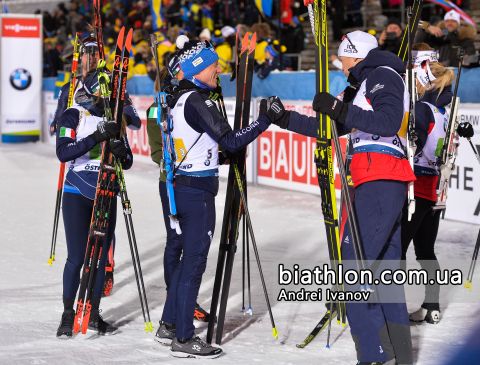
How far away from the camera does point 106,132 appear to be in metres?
3.70

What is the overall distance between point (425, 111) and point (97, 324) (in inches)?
97.2

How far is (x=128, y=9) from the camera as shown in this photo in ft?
67.1

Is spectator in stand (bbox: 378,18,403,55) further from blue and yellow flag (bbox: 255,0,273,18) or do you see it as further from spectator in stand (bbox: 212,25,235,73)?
blue and yellow flag (bbox: 255,0,273,18)

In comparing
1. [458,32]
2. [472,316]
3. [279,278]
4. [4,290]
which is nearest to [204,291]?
[279,278]

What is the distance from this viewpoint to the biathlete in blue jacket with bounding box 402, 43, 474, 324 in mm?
4109

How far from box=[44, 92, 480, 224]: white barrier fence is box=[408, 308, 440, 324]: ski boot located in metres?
3.19

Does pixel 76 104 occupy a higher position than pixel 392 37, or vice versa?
pixel 392 37

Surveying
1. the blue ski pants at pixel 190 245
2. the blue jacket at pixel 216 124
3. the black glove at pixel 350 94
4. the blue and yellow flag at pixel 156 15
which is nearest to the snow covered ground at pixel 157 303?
the blue ski pants at pixel 190 245

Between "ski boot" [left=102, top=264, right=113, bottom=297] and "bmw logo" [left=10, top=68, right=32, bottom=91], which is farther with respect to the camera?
"bmw logo" [left=10, top=68, right=32, bottom=91]

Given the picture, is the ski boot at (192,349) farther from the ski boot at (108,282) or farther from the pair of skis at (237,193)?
the ski boot at (108,282)

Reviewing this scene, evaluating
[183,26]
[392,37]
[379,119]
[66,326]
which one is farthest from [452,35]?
[183,26]

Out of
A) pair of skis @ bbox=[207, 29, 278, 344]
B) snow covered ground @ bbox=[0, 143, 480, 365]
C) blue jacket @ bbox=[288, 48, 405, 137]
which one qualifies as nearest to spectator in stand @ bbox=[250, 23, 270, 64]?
snow covered ground @ bbox=[0, 143, 480, 365]

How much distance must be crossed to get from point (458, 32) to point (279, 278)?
207 inches

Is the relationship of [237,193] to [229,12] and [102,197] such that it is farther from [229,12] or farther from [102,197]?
[229,12]
